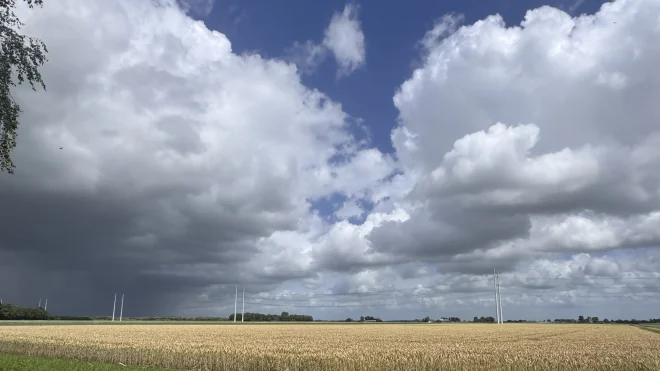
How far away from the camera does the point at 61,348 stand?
129 feet

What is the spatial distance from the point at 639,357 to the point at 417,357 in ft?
48.1

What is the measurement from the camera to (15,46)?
19.2 m

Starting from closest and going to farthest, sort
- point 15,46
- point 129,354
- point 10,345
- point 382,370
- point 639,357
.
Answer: point 15,46 → point 382,370 → point 639,357 → point 129,354 → point 10,345

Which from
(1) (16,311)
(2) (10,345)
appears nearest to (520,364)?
(2) (10,345)

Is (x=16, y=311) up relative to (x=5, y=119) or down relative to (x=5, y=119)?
down

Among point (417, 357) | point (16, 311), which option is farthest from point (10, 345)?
point (16, 311)

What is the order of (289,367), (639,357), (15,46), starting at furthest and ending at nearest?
(639,357) → (289,367) → (15,46)

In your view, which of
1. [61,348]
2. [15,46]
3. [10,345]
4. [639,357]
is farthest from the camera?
[10,345]

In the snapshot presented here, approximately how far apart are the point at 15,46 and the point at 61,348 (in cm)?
2963

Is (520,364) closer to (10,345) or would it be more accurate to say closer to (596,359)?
(596,359)

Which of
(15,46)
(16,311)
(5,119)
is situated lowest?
(16,311)

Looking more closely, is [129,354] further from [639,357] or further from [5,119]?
[639,357]

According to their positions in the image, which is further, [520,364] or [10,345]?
[10,345]

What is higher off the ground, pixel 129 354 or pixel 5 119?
pixel 5 119
